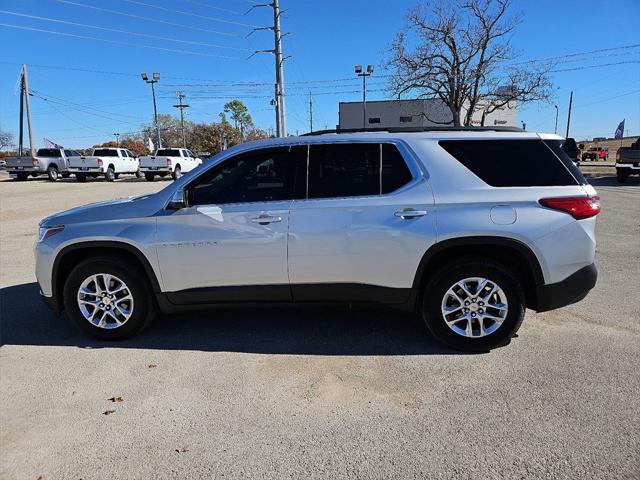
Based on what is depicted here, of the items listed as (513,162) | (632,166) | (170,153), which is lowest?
(632,166)

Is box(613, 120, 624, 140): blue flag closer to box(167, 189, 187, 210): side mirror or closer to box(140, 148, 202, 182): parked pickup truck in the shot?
box(140, 148, 202, 182): parked pickup truck

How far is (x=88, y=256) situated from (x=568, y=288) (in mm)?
4142

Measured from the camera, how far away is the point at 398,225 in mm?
3594

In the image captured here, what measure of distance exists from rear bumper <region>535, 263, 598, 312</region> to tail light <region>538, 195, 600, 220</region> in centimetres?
45

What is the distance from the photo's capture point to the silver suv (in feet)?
11.7

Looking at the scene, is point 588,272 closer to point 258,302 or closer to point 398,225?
point 398,225

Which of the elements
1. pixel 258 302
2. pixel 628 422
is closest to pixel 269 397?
pixel 258 302

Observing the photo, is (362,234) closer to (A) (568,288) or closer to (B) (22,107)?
(A) (568,288)

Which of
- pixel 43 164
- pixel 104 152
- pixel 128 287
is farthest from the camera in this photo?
pixel 104 152

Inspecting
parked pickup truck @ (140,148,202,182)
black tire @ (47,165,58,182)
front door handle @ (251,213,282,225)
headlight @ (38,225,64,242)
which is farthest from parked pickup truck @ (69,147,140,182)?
front door handle @ (251,213,282,225)

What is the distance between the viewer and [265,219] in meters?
3.70

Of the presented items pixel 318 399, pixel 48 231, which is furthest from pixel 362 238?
pixel 48 231

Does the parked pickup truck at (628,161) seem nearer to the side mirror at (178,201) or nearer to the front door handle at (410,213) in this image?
the front door handle at (410,213)

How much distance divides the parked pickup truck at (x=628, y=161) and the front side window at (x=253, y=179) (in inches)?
866
